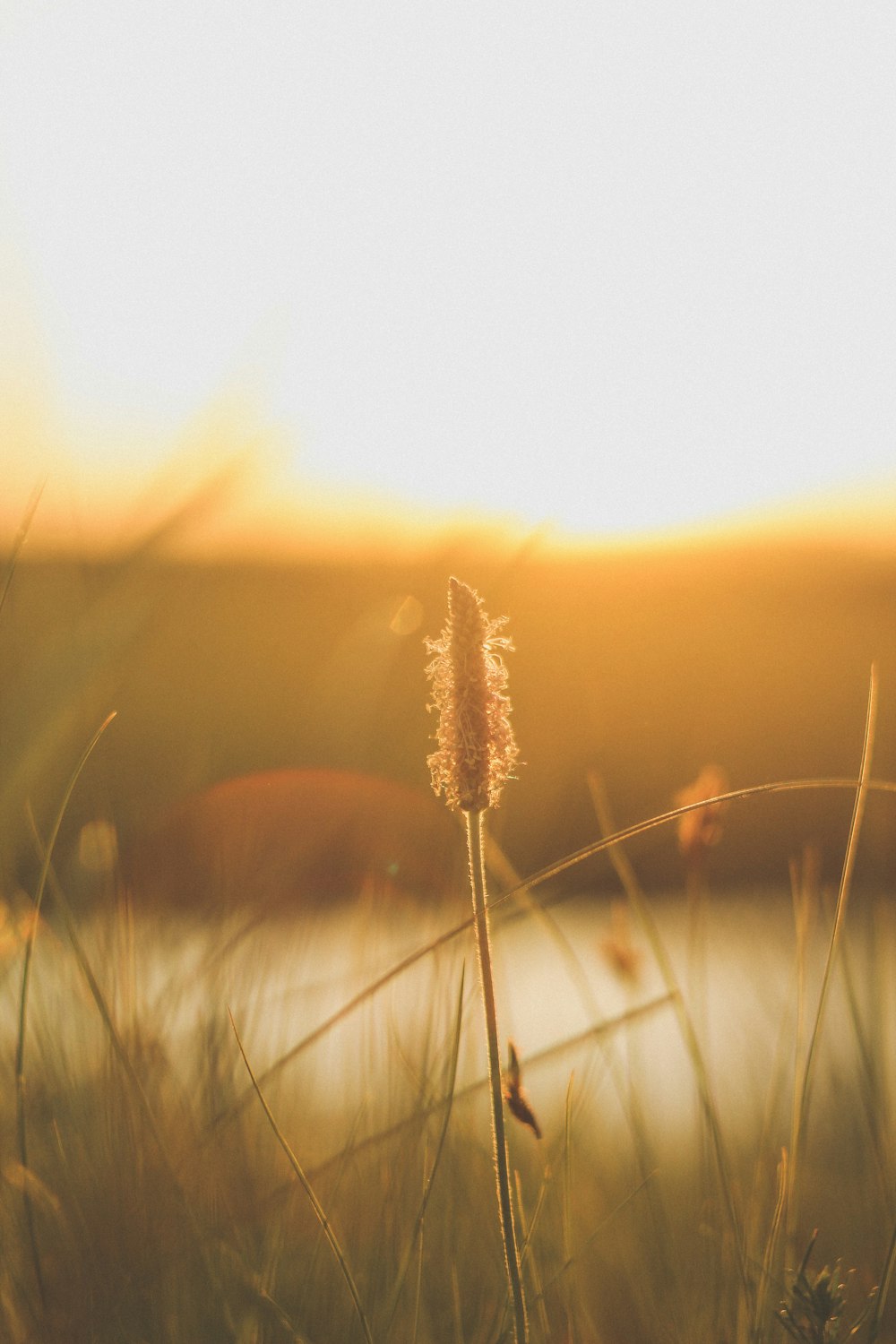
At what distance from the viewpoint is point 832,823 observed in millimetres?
7434

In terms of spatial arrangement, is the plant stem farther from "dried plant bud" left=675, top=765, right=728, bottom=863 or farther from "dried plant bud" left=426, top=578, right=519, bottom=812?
"dried plant bud" left=675, top=765, right=728, bottom=863

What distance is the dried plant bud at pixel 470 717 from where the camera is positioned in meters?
0.85

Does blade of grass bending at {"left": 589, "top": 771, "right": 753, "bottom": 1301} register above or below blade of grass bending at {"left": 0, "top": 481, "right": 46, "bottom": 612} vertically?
below

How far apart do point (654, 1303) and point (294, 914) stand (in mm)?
901

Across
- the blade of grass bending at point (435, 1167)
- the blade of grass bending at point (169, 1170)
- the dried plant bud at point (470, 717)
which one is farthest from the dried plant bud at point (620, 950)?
the dried plant bud at point (470, 717)

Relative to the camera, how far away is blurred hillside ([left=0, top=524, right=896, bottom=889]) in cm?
166

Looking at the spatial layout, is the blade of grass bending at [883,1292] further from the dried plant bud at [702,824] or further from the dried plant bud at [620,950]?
the dried plant bud at [620,950]

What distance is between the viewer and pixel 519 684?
744 centimetres

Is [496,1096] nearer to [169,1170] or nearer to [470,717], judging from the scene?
[470,717]

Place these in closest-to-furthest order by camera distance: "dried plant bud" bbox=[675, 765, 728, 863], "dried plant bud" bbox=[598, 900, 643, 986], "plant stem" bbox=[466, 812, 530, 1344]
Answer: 1. "plant stem" bbox=[466, 812, 530, 1344]
2. "dried plant bud" bbox=[675, 765, 728, 863]
3. "dried plant bud" bbox=[598, 900, 643, 986]

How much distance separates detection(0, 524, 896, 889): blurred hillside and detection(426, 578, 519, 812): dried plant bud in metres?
0.58

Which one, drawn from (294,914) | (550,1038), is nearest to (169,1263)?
(294,914)

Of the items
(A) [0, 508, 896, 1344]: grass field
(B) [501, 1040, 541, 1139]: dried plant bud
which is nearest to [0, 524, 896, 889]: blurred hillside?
(A) [0, 508, 896, 1344]: grass field

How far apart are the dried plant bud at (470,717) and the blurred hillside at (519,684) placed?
1.91 feet
